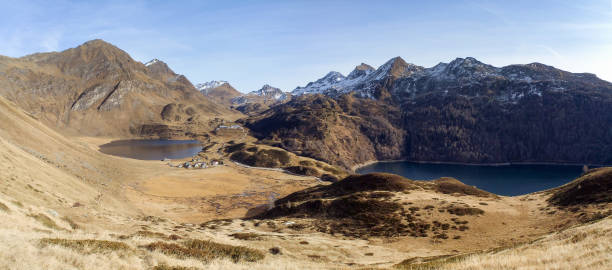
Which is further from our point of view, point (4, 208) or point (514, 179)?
point (514, 179)

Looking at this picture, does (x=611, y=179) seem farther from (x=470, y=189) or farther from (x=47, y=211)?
(x=47, y=211)

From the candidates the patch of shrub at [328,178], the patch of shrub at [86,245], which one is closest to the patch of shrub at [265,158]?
the patch of shrub at [328,178]

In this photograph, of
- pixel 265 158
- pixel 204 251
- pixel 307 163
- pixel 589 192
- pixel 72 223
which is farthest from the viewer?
pixel 265 158

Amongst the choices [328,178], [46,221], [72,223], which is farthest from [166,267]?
[328,178]

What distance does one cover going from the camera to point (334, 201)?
57.2 metres

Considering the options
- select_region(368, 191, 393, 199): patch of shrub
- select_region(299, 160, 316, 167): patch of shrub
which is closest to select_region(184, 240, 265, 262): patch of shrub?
select_region(368, 191, 393, 199): patch of shrub

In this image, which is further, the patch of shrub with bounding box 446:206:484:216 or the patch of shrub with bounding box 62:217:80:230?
the patch of shrub with bounding box 446:206:484:216

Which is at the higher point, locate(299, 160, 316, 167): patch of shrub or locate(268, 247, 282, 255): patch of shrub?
locate(268, 247, 282, 255): patch of shrub

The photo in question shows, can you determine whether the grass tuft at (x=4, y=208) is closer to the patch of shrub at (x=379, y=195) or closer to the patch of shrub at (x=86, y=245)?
the patch of shrub at (x=86, y=245)

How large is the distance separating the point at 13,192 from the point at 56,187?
15092mm

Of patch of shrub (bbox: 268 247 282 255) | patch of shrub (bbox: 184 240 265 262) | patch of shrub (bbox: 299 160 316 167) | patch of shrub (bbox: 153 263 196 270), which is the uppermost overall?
patch of shrub (bbox: 153 263 196 270)

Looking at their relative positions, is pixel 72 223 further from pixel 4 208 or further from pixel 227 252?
pixel 227 252

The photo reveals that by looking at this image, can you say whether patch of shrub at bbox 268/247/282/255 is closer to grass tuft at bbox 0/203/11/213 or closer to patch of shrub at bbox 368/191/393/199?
grass tuft at bbox 0/203/11/213

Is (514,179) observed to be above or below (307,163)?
below
